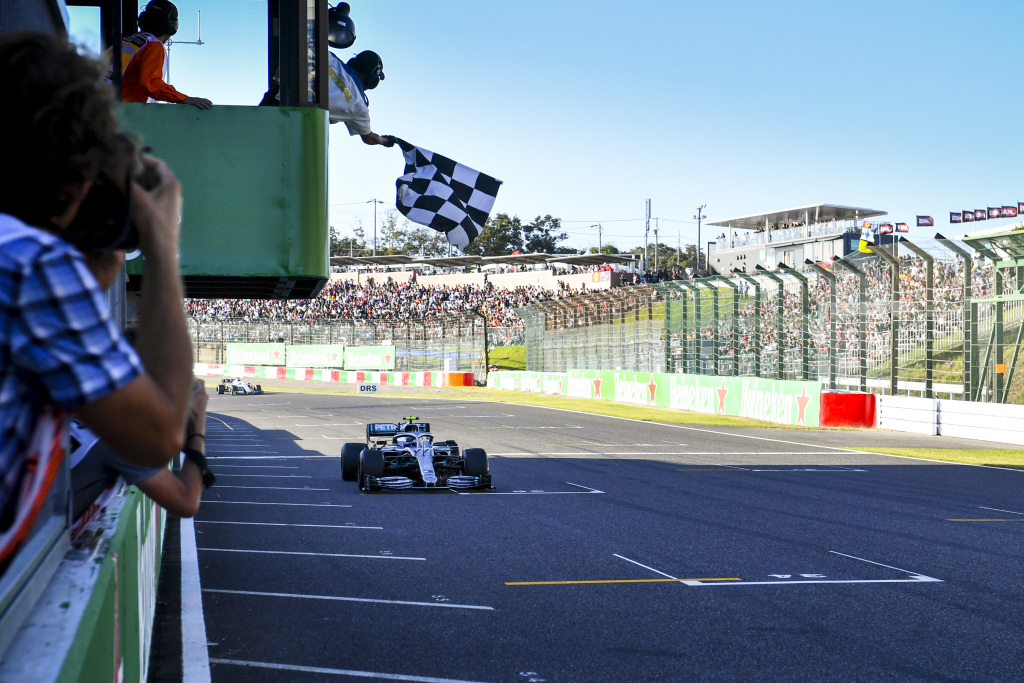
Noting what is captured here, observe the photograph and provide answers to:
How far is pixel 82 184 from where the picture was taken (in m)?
1.41

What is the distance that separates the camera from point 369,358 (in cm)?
5031

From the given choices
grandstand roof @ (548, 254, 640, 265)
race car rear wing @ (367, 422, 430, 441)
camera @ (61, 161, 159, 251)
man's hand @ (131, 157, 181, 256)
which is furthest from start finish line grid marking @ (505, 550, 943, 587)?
grandstand roof @ (548, 254, 640, 265)

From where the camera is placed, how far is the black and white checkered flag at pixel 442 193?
7934 mm

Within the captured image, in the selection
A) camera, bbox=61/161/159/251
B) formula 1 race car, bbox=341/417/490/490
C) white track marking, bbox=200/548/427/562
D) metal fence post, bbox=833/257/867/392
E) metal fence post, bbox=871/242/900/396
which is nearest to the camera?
camera, bbox=61/161/159/251

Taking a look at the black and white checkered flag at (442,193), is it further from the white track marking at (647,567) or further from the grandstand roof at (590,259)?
the grandstand roof at (590,259)

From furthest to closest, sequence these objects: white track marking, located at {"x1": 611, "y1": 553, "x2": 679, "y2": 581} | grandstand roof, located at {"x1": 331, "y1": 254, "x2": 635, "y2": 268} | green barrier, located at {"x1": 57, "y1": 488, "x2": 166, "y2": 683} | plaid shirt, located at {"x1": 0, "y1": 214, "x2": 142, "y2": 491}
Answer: grandstand roof, located at {"x1": 331, "y1": 254, "x2": 635, "y2": 268} → white track marking, located at {"x1": 611, "y1": 553, "x2": 679, "y2": 581} → green barrier, located at {"x1": 57, "y1": 488, "x2": 166, "y2": 683} → plaid shirt, located at {"x1": 0, "y1": 214, "x2": 142, "y2": 491}

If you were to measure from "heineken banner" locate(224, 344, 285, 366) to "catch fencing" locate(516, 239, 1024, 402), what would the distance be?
85.6 ft

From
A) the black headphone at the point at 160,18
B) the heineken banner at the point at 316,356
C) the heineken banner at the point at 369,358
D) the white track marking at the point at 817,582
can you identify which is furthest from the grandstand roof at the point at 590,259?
the black headphone at the point at 160,18

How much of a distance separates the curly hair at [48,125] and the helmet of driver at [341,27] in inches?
253

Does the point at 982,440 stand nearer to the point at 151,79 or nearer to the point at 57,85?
the point at 151,79

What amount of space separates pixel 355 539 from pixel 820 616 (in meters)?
4.30

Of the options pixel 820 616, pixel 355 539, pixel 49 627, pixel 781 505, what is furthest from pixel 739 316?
pixel 49 627

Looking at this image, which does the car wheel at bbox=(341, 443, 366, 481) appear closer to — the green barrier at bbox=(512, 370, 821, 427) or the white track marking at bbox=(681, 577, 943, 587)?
the white track marking at bbox=(681, 577, 943, 587)

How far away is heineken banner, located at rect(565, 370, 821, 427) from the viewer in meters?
23.4
